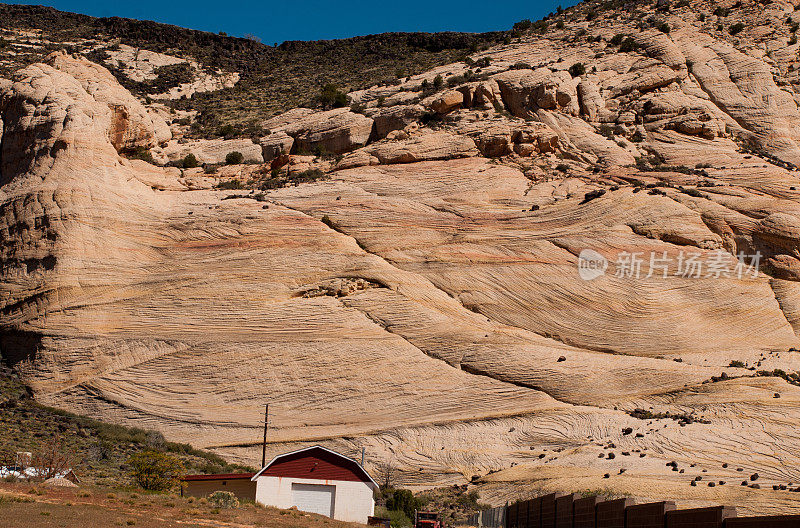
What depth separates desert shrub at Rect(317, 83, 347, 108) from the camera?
181 feet

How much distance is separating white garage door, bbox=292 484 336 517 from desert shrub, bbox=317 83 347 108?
1327 inches

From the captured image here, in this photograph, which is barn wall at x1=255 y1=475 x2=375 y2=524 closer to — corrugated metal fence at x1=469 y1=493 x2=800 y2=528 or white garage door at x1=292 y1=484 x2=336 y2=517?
white garage door at x1=292 y1=484 x2=336 y2=517

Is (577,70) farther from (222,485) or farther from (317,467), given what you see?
(222,485)

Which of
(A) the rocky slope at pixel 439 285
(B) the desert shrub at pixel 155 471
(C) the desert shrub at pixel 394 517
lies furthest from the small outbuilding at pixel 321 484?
(A) the rocky slope at pixel 439 285

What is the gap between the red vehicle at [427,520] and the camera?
25.4 m

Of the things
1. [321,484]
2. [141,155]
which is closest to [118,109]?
[141,155]

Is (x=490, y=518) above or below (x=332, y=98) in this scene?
below

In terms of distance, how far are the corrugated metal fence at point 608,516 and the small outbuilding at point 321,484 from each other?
4440 millimetres

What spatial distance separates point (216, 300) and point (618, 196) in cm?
2183

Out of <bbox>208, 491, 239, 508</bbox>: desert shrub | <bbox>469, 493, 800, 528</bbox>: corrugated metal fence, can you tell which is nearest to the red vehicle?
<bbox>469, 493, 800, 528</bbox>: corrugated metal fence

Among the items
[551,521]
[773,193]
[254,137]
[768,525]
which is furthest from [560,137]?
[768,525]

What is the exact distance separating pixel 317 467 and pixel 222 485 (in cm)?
331

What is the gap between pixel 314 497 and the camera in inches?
1058

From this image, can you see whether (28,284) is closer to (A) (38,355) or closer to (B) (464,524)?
(A) (38,355)
